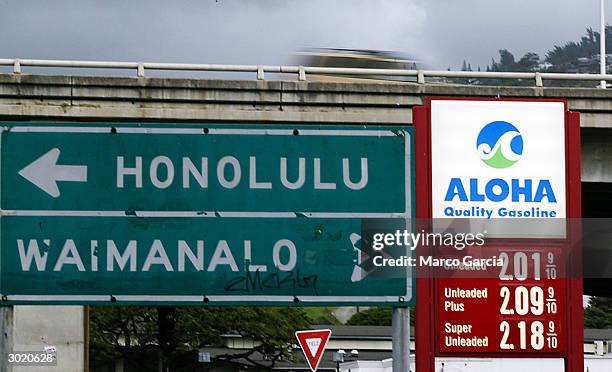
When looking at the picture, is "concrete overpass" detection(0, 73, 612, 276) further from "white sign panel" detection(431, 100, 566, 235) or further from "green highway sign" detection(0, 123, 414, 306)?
"green highway sign" detection(0, 123, 414, 306)

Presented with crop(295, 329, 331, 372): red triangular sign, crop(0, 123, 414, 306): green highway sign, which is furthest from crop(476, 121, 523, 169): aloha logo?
crop(295, 329, 331, 372): red triangular sign

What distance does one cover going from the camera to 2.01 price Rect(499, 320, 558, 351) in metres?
13.0

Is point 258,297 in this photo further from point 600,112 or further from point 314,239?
point 600,112

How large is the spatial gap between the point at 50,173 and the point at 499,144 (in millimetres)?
4478

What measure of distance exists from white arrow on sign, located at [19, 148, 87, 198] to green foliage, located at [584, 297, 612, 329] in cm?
11786

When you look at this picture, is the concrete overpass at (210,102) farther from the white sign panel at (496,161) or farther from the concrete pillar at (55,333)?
the white sign panel at (496,161)

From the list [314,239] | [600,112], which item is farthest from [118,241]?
[600,112]

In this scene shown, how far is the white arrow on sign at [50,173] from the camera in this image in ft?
38.1

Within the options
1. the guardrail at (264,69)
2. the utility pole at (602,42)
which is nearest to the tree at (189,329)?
A: the utility pole at (602,42)

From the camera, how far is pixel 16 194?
11.6 meters

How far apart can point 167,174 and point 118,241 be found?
77 centimetres

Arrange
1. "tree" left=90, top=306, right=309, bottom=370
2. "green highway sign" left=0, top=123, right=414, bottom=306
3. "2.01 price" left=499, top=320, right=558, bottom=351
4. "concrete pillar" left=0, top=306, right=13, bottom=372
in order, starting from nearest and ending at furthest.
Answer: "concrete pillar" left=0, top=306, right=13, bottom=372
"green highway sign" left=0, top=123, right=414, bottom=306
"2.01 price" left=499, top=320, right=558, bottom=351
"tree" left=90, top=306, right=309, bottom=370

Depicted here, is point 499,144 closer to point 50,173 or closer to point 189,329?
point 50,173

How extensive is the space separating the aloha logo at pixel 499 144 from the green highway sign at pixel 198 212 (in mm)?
1153
